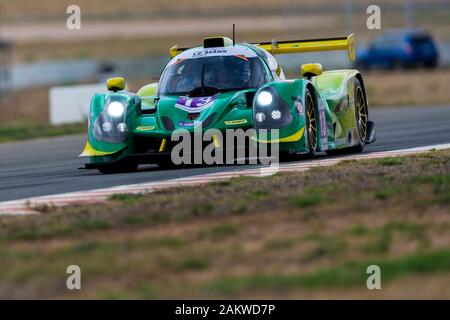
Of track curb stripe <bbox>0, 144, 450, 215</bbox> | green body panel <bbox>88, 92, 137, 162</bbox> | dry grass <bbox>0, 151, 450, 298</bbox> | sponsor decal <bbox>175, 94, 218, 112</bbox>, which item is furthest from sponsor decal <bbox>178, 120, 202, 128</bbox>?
dry grass <bbox>0, 151, 450, 298</bbox>

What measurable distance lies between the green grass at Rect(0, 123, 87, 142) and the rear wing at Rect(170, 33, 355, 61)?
8.06 meters

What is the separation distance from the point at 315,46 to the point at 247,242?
792 centimetres

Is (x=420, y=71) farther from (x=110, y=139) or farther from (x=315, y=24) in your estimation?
(x=110, y=139)

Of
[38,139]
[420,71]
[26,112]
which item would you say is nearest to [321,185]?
[38,139]

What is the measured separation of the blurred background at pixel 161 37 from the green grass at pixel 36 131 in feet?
1.17

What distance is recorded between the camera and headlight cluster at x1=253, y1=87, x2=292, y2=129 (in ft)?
42.3

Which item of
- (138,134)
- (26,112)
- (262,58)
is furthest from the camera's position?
(26,112)

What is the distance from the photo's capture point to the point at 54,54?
61812mm

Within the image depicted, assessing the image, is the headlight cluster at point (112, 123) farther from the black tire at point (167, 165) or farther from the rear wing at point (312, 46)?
the rear wing at point (312, 46)

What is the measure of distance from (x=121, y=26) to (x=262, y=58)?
6341 cm

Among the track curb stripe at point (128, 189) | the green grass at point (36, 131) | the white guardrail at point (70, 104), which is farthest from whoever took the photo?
the white guardrail at point (70, 104)

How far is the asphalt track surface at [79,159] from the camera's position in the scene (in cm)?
1238

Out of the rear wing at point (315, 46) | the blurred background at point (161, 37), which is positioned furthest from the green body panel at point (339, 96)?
the blurred background at point (161, 37)

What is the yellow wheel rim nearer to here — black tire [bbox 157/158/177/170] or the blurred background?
black tire [bbox 157/158/177/170]
